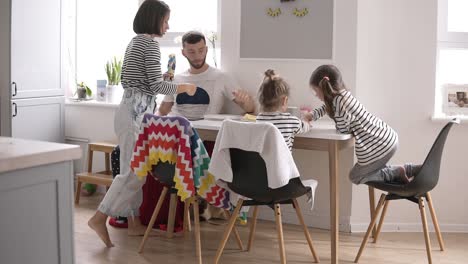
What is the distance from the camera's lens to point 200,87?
4.59 meters

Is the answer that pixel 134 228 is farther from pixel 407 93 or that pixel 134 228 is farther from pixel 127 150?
pixel 407 93

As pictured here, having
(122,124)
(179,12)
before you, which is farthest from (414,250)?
(179,12)

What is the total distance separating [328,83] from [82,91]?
2605 millimetres

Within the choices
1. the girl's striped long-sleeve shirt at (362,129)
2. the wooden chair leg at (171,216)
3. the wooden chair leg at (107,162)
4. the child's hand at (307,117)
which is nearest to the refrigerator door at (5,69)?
the wooden chair leg at (107,162)

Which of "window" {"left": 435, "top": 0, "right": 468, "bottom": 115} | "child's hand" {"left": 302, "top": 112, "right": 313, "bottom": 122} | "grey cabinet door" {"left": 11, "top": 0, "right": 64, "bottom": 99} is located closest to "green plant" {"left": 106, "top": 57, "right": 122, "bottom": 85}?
"grey cabinet door" {"left": 11, "top": 0, "right": 64, "bottom": 99}

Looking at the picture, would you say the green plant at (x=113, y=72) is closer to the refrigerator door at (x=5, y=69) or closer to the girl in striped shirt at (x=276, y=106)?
the refrigerator door at (x=5, y=69)

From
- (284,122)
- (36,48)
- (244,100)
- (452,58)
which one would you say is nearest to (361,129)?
(284,122)

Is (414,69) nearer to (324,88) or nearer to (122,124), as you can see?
(324,88)

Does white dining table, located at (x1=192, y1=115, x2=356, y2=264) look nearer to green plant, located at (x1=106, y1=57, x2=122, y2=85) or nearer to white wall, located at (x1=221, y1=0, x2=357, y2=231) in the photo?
white wall, located at (x1=221, y1=0, x2=357, y2=231)

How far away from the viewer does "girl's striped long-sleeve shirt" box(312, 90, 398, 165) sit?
12.1ft

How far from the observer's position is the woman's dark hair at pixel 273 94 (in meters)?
3.55

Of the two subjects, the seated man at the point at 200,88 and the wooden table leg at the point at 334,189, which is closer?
the wooden table leg at the point at 334,189

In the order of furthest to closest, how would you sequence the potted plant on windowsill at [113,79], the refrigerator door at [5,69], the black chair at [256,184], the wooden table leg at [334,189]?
the potted plant on windowsill at [113,79], the refrigerator door at [5,69], the wooden table leg at [334,189], the black chair at [256,184]

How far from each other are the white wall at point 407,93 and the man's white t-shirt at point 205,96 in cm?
87
